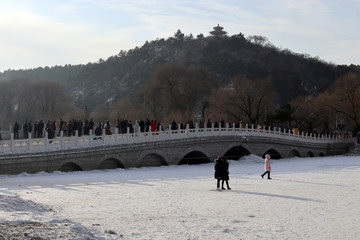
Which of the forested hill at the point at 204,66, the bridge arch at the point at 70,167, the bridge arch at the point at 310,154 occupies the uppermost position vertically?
the forested hill at the point at 204,66

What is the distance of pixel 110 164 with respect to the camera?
106 ft

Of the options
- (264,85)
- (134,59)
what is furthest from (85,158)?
(134,59)

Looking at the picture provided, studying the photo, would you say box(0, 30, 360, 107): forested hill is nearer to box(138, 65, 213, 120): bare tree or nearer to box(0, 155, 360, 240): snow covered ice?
box(138, 65, 213, 120): bare tree

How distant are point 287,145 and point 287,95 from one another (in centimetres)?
7606

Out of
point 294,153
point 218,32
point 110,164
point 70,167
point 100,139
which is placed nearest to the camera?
point 70,167

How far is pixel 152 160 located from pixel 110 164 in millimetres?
4580

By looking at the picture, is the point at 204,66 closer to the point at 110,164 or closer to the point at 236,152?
the point at 236,152

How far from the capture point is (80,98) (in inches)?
5118

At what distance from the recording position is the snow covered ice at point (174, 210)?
464 inches

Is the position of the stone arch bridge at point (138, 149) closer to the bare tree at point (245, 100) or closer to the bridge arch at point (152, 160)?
the bridge arch at point (152, 160)

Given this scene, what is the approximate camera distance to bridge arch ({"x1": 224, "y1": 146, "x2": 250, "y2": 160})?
46475 millimetres

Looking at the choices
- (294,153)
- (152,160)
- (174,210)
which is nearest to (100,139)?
(152,160)

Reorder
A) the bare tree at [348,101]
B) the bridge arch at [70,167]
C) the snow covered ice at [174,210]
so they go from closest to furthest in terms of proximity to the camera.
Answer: the snow covered ice at [174,210] < the bridge arch at [70,167] < the bare tree at [348,101]

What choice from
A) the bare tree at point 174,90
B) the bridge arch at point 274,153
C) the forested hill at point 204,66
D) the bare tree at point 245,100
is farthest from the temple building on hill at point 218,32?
the bridge arch at point 274,153
